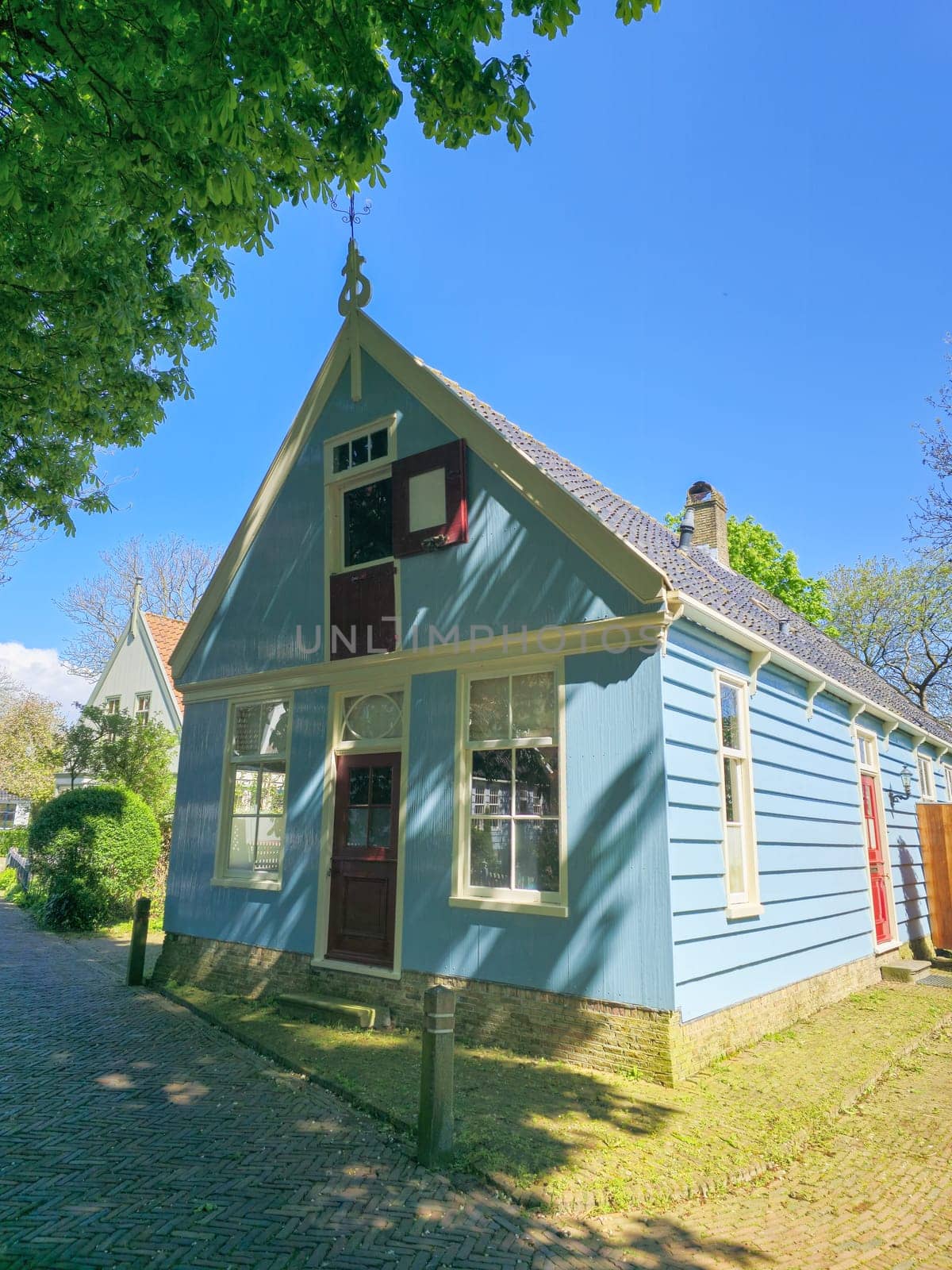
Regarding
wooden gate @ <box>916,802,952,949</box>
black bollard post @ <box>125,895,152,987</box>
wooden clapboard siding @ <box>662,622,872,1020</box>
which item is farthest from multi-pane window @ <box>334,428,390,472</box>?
wooden gate @ <box>916,802,952,949</box>

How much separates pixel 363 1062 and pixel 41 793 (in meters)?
20.2

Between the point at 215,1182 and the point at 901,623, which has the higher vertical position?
the point at 901,623

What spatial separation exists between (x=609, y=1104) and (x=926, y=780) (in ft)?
41.6

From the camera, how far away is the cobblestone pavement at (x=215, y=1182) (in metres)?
3.94

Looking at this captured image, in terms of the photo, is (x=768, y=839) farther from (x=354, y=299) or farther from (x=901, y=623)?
(x=901, y=623)

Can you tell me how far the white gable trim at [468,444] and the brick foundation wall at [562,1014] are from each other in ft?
11.5

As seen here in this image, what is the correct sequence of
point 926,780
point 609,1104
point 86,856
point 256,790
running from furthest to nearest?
point 86,856
point 926,780
point 256,790
point 609,1104

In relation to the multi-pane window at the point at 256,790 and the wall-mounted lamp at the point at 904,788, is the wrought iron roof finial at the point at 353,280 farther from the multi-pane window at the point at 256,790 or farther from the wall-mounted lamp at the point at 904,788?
the wall-mounted lamp at the point at 904,788

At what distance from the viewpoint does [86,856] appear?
16.6 meters

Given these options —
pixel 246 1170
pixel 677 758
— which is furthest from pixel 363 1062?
pixel 677 758

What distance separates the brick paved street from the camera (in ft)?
13.0

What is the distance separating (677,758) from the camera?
7047mm

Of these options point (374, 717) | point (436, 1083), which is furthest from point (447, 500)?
Answer: point (436, 1083)

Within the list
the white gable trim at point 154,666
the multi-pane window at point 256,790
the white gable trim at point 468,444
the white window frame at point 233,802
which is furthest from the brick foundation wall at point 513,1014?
the white gable trim at point 154,666
